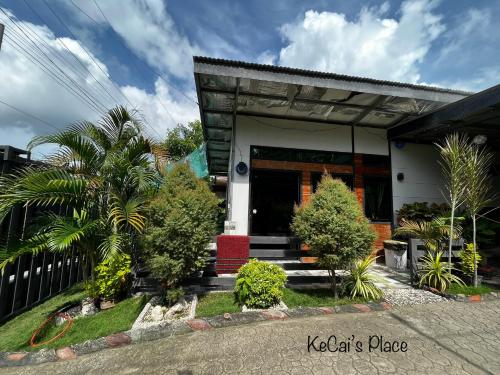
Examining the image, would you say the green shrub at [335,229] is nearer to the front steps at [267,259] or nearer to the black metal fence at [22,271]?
the front steps at [267,259]

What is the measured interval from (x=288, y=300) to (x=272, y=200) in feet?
9.27

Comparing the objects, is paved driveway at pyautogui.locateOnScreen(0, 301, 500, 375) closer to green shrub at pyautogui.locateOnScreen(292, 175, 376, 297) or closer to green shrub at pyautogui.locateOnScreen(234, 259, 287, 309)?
green shrub at pyautogui.locateOnScreen(234, 259, 287, 309)

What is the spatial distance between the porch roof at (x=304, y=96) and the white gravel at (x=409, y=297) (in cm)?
393

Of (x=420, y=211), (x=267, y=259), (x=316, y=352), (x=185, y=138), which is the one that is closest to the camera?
(x=316, y=352)

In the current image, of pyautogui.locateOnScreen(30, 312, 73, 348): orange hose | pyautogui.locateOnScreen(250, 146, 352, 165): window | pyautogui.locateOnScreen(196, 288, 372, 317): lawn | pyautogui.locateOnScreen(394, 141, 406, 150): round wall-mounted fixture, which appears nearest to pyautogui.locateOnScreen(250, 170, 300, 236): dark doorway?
pyautogui.locateOnScreen(250, 146, 352, 165): window

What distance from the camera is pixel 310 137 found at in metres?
6.27

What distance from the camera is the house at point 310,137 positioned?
467 centimetres

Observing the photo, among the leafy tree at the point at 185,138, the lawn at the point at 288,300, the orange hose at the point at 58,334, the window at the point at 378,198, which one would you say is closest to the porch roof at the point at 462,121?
the window at the point at 378,198

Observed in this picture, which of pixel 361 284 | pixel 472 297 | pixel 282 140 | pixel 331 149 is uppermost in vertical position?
pixel 282 140

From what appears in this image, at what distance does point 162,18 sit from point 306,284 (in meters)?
8.60

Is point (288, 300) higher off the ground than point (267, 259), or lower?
lower

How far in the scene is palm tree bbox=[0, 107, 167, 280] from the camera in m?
3.18

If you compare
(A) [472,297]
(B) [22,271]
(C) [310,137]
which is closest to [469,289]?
(A) [472,297]

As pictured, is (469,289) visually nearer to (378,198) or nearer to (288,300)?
(378,198)
